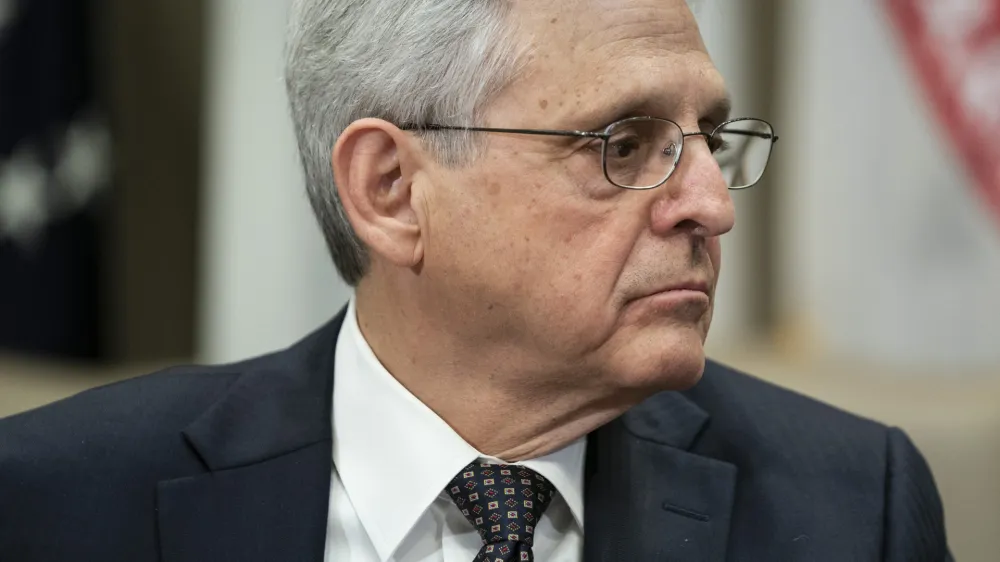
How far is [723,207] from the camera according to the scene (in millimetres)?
1583

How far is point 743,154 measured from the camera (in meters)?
1.81

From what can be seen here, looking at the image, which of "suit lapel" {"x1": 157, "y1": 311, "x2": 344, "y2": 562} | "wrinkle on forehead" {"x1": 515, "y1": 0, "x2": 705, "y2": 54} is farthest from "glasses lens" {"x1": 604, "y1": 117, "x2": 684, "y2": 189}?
"suit lapel" {"x1": 157, "y1": 311, "x2": 344, "y2": 562}

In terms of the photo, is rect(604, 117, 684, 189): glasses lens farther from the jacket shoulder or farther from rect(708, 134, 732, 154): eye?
the jacket shoulder

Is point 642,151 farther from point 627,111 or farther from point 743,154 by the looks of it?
point 743,154

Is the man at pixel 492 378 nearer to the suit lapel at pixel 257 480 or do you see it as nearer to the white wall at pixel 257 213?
the suit lapel at pixel 257 480

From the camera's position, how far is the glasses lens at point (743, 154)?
1.77 m

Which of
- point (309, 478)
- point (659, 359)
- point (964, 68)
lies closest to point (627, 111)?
point (659, 359)

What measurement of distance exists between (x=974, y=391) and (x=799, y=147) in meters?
0.95

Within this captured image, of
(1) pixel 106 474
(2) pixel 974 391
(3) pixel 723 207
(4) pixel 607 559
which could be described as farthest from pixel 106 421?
(2) pixel 974 391

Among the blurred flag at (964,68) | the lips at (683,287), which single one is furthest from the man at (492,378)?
the blurred flag at (964,68)

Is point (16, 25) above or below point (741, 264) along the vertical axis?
above

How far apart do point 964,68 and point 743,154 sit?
1429mm

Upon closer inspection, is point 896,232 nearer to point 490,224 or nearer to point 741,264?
point 741,264

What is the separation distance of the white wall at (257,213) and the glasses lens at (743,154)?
159cm
